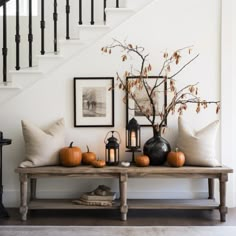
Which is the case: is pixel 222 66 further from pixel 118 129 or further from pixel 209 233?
pixel 209 233

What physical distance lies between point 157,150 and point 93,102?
920mm

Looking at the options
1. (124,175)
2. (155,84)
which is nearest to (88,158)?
(124,175)

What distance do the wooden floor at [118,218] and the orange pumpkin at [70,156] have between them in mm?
560

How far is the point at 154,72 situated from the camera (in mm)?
4363

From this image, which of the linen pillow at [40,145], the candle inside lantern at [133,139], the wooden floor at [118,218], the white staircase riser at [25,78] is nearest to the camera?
the wooden floor at [118,218]

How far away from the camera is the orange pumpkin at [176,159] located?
3.89m

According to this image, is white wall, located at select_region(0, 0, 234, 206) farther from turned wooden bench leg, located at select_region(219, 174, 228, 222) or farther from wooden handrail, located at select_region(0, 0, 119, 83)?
turned wooden bench leg, located at select_region(219, 174, 228, 222)

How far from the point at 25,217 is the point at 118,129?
1.36m

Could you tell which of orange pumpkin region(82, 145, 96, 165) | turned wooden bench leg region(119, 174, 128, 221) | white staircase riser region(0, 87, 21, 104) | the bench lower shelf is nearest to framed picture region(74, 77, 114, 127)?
orange pumpkin region(82, 145, 96, 165)

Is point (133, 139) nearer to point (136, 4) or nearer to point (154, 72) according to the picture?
point (154, 72)

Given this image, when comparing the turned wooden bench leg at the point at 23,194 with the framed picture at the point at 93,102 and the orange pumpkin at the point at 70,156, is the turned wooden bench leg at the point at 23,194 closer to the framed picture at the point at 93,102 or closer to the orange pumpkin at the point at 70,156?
the orange pumpkin at the point at 70,156

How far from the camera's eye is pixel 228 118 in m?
4.36

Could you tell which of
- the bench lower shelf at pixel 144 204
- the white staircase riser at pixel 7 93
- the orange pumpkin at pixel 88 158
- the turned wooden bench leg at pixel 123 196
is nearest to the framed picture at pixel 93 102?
the orange pumpkin at pixel 88 158

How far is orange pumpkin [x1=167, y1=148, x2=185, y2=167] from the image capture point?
3895 millimetres
